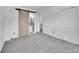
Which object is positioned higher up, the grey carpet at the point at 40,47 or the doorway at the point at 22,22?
the doorway at the point at 22,22

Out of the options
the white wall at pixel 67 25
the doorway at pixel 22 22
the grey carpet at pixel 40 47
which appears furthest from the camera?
the doorway at pixel 22 22

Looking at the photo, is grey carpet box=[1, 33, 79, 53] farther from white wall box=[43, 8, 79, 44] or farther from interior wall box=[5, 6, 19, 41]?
interior wall box=[5, 6, 19, 41]

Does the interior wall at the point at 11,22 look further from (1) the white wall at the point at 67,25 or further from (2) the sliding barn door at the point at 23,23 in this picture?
(1) the white wall at the point at 67,25

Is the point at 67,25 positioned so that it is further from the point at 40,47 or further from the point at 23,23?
the point at 23,23

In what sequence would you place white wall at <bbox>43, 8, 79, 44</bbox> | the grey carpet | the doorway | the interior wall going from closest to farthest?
the grey carpet, white wall at <bbox>43, 8, 79, 44</bbox>, the interior wall, the doorway

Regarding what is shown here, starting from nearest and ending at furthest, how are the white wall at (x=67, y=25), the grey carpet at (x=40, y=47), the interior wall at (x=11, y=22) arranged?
the grey carpet at (x=40, y=47) → the white wall at (x=67, y=25) → the interior wall at (x=11, y=22)

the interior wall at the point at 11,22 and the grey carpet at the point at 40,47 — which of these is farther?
the interior wall at the point at 11,22

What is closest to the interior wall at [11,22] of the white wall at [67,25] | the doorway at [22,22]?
the doorway at [22,22]

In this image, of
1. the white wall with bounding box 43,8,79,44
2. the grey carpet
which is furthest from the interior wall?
the white wall with bounding box 43,8,79,44

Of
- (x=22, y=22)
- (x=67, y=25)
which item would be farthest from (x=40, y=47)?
(x=22, y=22)

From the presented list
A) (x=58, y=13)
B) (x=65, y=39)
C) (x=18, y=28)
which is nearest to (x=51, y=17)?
(x=58, y=13)

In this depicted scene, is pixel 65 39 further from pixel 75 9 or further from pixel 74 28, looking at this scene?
pixel 75 9
